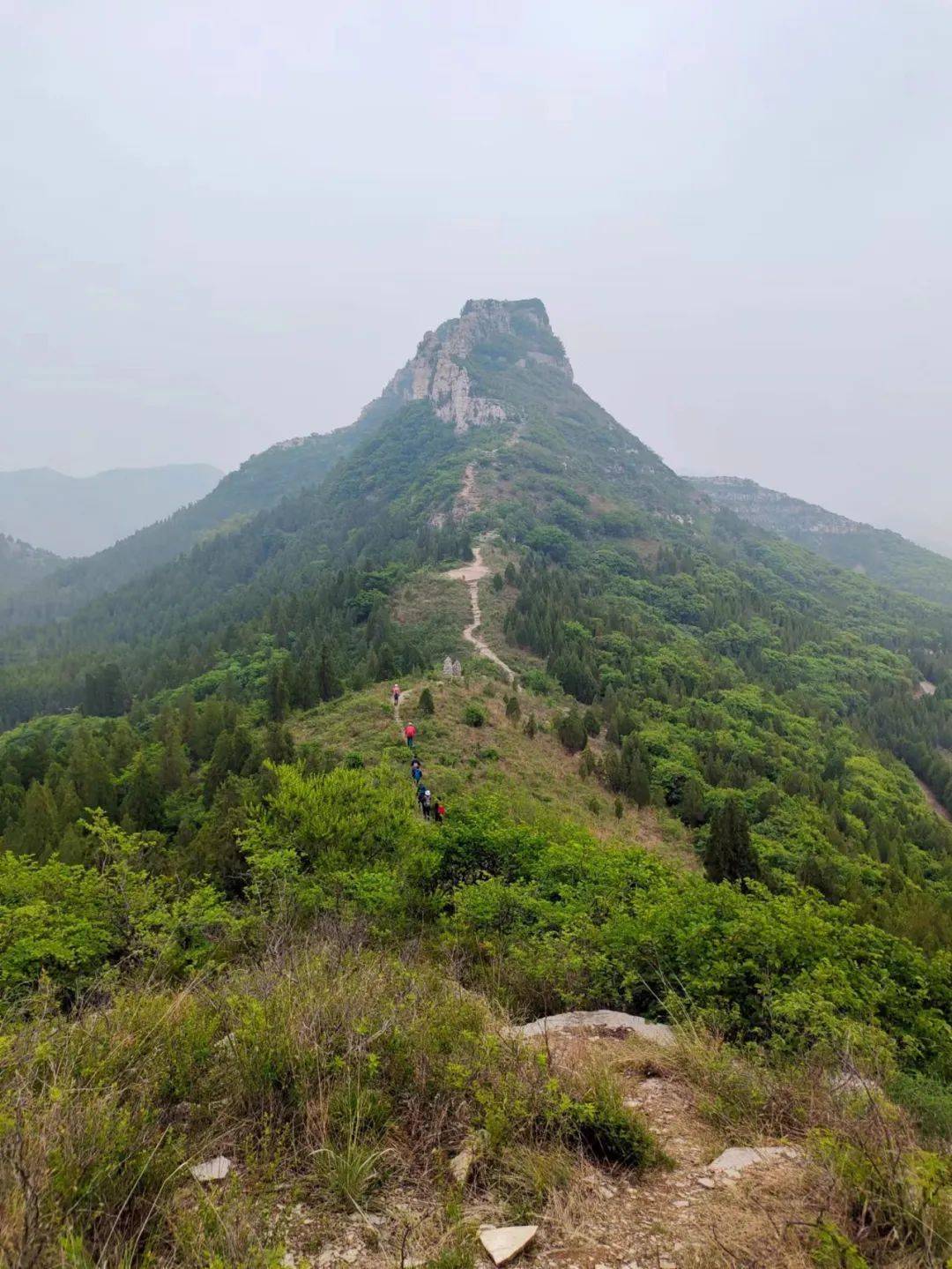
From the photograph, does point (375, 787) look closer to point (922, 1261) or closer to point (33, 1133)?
point (33, 1133)

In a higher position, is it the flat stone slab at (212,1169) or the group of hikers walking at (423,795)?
the flat stone slab at (212,1169)

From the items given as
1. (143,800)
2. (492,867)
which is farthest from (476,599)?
(492,867)

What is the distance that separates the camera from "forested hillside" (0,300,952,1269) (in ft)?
15.3

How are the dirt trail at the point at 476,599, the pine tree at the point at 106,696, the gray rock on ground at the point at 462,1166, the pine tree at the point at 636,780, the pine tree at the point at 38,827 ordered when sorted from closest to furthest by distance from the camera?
the gray rock on ground at the point at 462,1166 → the pine tree at the point at 38,827 → the pine tree at the point at 636,780 → the dirt trail at the point at 476,599 → the pine tree at the point at 106,696

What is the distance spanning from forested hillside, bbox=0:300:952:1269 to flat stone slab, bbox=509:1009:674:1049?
41 cm

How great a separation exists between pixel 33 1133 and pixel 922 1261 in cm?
521

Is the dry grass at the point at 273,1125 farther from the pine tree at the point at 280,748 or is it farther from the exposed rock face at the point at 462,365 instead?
the exposed rock face at the point at 462,365

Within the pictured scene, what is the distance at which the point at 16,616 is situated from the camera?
148750mm

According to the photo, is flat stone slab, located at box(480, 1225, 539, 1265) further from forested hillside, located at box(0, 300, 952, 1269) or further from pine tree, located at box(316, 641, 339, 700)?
pine tree, located at box(316, 641, 339, 700)

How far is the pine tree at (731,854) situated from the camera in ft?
66.1

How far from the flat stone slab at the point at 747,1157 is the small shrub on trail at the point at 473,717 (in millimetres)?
26220

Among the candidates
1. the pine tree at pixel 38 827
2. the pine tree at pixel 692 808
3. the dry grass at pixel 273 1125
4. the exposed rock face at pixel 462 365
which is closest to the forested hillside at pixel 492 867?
the dry grass at pixel 273 1125

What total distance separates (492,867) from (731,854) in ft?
34.2

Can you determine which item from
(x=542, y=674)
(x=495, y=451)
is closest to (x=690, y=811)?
(x=542, y=674)
